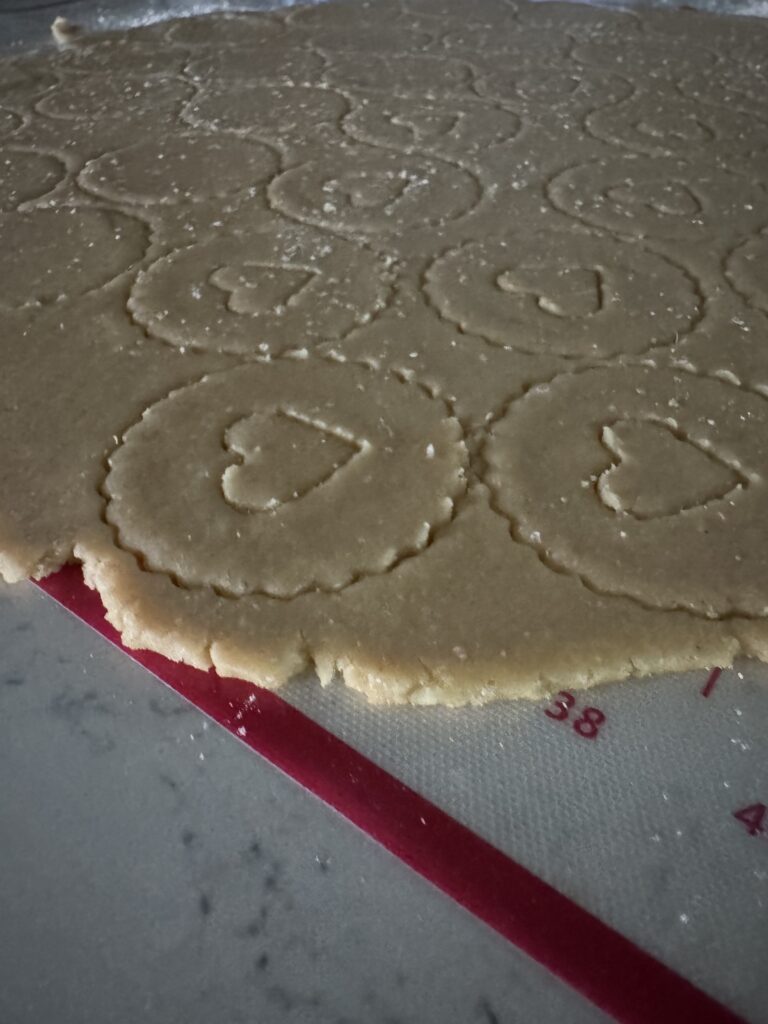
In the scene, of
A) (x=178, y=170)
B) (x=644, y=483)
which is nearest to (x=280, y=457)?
(x=644, y=483)

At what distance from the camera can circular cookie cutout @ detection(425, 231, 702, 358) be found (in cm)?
94

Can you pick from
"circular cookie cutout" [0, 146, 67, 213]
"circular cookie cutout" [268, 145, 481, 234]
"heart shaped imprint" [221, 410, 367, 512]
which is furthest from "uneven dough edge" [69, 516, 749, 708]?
"circular cookie cutout" [0, 146, 67, 213]

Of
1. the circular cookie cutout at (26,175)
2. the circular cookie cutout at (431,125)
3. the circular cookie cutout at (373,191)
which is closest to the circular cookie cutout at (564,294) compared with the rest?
the circular cookie cutout at (373,191)

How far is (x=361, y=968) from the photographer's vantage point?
531mm

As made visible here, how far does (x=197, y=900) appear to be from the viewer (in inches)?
22.0

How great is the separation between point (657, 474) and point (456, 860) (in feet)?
1.15

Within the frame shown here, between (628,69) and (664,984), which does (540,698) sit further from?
(628,69)

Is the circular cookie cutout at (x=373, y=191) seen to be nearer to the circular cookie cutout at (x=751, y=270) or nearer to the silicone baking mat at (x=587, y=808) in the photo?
the circular cookie cutout at (x=751, y=270)

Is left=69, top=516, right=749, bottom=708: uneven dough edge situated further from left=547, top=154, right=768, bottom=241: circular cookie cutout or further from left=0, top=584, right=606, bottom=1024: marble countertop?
left=547, top=154, right=768, bottom=241: circular cookie cutout

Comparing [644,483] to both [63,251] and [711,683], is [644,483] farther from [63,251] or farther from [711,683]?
[63,251]

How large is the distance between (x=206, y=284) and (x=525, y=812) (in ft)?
2.16

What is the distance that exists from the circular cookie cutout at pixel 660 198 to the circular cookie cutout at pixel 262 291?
285mm

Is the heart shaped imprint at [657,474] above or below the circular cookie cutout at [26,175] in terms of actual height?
above

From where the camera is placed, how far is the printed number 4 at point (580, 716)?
628mm
